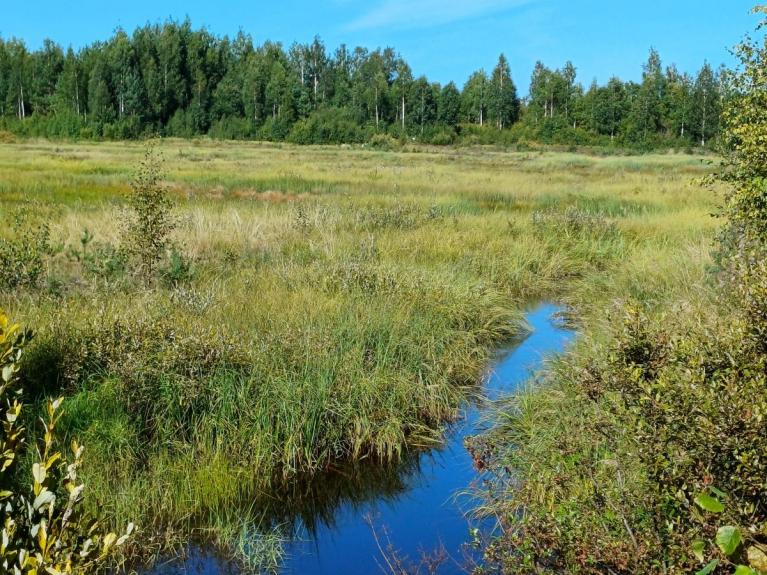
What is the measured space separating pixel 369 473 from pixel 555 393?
2012mm

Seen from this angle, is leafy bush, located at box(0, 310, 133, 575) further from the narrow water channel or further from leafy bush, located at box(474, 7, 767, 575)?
A: the narrow water channel

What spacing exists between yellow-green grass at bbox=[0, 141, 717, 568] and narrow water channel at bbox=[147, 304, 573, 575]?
0.34 m

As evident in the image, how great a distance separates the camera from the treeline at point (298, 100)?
72.1 metres

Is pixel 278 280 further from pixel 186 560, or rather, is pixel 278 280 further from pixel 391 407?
pixel 186 560

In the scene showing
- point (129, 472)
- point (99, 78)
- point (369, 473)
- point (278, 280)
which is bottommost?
point (369, 473)

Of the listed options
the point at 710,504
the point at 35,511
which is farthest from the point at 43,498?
the point at 710,504

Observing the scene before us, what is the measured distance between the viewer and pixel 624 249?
44.3 feet

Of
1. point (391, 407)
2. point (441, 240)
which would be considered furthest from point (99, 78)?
point (391, 407)

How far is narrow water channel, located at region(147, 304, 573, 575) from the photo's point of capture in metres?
4.55

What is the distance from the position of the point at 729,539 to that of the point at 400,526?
12.3 ft

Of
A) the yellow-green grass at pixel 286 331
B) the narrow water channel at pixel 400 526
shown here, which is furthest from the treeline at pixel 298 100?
the narrow water channel at pixel 400 526

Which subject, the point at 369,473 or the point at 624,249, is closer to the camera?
the point at 369,473

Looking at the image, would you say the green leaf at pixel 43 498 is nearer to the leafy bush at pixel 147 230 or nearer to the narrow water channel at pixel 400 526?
the narrow water channel at pixel 400 526

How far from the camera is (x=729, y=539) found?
5.06 ft
